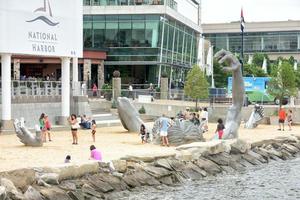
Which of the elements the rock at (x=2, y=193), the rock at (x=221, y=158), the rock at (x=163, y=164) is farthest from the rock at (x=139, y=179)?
the rock at (x=2, y=193)

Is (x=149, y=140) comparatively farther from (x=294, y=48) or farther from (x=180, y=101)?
(x=294, y=48)

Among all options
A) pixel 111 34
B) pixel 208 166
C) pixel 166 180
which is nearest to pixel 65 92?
pixel 208 166

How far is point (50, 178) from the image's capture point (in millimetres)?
19875

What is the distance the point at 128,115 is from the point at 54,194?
1658 cm

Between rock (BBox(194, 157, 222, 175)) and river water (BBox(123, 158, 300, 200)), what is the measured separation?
0.43 m

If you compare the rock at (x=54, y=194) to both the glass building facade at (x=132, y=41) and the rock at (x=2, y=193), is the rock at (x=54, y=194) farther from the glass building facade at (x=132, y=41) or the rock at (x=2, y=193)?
the glass building facade at (x=132, y=41)

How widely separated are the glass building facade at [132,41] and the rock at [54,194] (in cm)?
4690

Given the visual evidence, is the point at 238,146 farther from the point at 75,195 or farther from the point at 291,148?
the point at 75,195

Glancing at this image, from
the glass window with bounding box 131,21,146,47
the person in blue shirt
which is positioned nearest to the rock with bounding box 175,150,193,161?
the person in blue shirt

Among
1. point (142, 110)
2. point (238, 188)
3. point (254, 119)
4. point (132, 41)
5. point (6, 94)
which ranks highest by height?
point (132, 41)

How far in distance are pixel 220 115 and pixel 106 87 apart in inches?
476

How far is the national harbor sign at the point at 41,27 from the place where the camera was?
3303 centimetres

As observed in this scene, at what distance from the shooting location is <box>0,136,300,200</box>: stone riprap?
1930 cm

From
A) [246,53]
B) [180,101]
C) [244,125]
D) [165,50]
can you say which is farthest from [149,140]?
[246,53]
